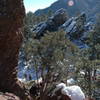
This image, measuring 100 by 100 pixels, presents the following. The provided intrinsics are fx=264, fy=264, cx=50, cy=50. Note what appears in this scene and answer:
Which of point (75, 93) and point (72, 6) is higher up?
point (72, 6)

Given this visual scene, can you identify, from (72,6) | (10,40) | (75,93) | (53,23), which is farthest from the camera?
(72,6)

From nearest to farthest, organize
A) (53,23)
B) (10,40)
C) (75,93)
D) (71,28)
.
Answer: (10,40), (75,93), (71,28), (53,23)

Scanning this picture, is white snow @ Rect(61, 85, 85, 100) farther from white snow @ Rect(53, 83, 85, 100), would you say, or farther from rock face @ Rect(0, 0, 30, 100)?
rock face @ Rect(0, 0, 30, 100)

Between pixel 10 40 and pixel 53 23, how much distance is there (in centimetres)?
5686

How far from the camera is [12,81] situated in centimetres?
1731

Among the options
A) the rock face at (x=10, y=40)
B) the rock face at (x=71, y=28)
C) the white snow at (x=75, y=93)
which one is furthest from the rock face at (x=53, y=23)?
the rock face at (x=10, y=40)

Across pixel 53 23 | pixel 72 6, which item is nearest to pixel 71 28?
pixel 53 23

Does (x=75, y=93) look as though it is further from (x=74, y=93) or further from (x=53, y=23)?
(x=53, y=23)

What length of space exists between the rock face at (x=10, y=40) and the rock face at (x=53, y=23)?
49765 mm

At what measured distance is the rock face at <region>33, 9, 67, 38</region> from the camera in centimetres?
6982

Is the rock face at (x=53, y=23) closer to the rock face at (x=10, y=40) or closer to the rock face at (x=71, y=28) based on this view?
the rock face at (x=71, y=28)

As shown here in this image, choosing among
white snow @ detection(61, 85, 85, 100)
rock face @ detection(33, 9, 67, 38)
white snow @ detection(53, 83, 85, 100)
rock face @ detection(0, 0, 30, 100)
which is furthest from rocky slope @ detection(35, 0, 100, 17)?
rock face @ detection(0, 0, 30, 100)

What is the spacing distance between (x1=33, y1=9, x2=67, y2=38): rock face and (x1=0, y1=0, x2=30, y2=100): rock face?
163 ft

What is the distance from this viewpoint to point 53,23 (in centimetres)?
7331
